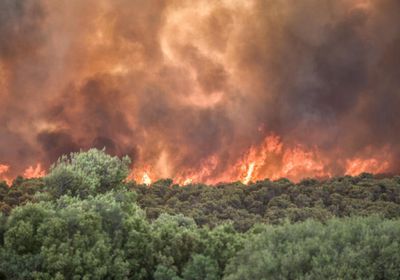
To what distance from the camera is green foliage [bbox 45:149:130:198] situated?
75562 millimetres

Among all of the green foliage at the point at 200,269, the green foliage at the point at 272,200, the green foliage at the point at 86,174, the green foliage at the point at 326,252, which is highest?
the green foliage at the point at 272,200

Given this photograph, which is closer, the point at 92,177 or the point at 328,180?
the point at 92,177

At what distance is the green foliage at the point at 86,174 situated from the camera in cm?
7556

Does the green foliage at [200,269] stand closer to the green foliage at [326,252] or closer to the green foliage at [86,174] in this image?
the green foliage at [326,252]

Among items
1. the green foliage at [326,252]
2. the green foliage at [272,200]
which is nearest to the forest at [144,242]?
the green foliage at [326,252]

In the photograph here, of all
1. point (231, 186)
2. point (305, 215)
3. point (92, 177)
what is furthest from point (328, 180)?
point (92, 177)

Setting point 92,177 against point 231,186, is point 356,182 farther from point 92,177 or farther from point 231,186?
point 92,177

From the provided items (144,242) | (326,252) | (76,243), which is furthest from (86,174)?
(326,252)

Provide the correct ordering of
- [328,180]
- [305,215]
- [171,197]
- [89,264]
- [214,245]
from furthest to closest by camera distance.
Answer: [328,180], [171,197], [305,215], [214,245], [89,264]

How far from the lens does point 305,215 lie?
121 meters

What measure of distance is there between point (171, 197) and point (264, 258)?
86.9m

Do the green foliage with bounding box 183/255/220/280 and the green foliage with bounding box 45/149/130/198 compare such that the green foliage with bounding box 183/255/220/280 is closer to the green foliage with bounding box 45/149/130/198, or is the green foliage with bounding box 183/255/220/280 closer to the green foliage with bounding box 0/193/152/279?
the green foliage with bounding box 0/193/152/279

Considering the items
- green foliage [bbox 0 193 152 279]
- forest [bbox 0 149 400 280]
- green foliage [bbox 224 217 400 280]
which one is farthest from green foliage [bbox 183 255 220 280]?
green foliage [bbox 224 217 400 280]

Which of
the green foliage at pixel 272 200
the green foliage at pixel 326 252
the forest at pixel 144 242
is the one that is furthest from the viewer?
the green foliage at pixel 272 200
